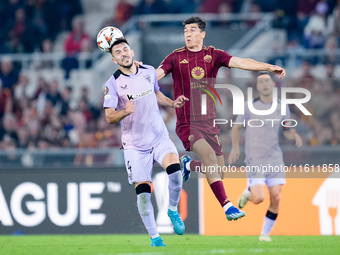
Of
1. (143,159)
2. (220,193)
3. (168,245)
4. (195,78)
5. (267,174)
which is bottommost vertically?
(168,245)

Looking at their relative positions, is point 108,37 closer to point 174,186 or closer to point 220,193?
point 174,186

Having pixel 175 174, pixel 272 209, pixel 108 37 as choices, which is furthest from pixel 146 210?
pixel 272 209

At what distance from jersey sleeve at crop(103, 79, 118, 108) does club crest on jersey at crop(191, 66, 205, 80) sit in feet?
3.88

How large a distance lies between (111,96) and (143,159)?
0.93 m

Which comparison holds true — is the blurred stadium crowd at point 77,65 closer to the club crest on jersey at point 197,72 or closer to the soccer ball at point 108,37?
the club crest on jersey at point 197,72

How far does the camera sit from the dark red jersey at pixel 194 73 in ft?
39.2

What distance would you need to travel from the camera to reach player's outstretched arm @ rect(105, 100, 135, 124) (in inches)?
426

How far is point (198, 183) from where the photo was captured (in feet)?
51.0

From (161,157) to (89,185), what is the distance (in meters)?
4.37

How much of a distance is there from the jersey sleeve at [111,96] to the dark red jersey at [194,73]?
95cm

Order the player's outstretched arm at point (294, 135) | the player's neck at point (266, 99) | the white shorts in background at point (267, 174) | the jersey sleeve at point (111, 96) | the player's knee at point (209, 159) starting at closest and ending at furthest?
1. the jersey sleeve at point (111, 96)
2. the player's knee at point (209, 159)
3. the player's outstretched arm at point (294, 135)
4. the white shorts in background at point (267, 174)
5. the player's neck at point (266, 99)

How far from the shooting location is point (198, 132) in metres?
12.0

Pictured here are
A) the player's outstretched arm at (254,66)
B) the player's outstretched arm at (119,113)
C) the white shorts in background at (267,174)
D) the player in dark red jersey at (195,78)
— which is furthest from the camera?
the white shorts in background at (267,174)

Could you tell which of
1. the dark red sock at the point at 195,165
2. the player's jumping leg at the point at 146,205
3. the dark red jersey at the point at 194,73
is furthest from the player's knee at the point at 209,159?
the player's jumping leg at the point at 146,205
